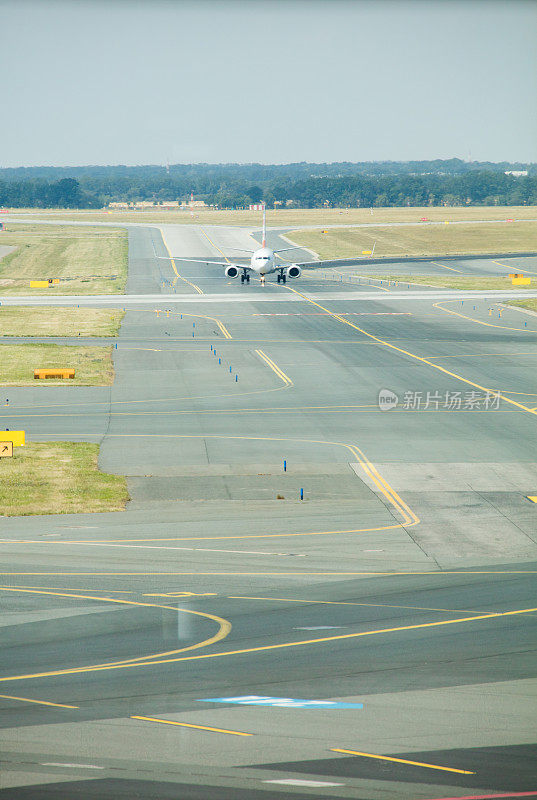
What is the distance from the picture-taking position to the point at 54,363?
229ft

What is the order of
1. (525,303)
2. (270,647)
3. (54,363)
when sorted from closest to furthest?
(270,647), (54,363), (525,303)

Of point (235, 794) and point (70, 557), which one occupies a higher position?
point (235, 794)

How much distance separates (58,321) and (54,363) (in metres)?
21.8

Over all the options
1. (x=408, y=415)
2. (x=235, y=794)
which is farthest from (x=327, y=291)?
(x=235, y=794)

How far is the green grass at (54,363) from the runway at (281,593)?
1.97 m

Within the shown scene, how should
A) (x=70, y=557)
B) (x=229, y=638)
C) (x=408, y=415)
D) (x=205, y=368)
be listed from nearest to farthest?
(x=229, y=638)
(x=70, y=557)
(x=408, y=415)
(x=205, y=368)

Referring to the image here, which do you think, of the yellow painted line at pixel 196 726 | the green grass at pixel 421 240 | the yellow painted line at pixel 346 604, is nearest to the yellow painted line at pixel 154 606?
the yellow painted line at pixel 346 604

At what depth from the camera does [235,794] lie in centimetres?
1636

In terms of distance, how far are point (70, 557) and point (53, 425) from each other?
68.7 ft

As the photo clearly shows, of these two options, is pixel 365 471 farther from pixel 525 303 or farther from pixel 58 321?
pixel 525 303

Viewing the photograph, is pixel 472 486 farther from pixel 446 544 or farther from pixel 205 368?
pixel 205 368

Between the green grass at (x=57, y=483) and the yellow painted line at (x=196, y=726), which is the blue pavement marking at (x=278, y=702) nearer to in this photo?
the yellow painted line at (x=196, y=726)

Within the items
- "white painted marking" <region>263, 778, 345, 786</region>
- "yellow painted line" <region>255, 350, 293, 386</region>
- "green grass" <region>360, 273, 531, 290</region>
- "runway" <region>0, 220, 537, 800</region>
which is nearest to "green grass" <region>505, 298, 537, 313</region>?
"green grass" <region>360, 273, 531, 290</region>

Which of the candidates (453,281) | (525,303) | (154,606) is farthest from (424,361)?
(453,281)
